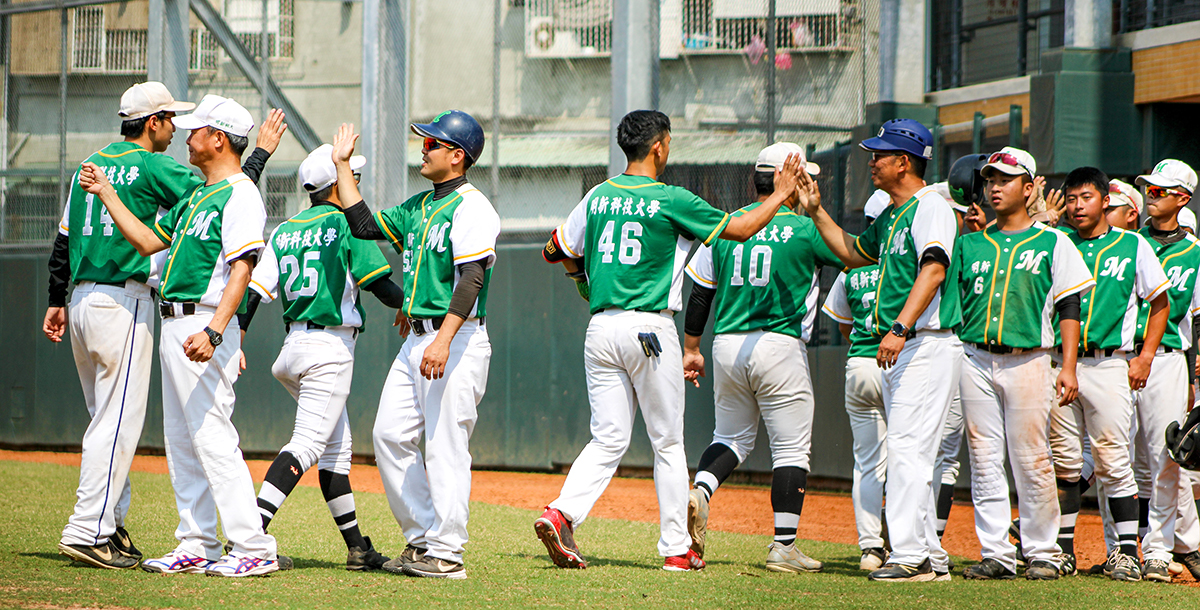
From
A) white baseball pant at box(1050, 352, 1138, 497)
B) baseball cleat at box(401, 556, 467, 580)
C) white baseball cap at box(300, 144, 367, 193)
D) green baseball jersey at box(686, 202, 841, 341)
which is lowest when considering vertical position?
baseball cleat at box(401, 556, 467, 580)

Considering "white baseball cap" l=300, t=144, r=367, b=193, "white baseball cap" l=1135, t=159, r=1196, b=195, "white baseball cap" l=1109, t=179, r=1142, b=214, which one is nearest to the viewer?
"white baseball cap" l=300, t=144, r=367, b=193

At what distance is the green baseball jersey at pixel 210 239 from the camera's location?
199 inches

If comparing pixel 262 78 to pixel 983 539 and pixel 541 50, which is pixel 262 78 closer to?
pixel 541 50

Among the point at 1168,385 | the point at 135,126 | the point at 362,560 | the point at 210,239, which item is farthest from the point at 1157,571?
the point at 135,126

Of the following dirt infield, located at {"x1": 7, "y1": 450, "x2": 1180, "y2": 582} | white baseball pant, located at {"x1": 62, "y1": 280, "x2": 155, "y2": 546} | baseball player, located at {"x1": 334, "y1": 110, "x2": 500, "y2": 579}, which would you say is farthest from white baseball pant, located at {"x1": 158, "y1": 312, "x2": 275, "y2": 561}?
dirt infield, located at {"x1": 7, "y1": 450, "x2": 1180, "y2": 582}

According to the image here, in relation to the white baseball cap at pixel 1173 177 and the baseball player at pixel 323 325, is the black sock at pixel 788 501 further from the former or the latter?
the white baseball cap at pixel 1173 177

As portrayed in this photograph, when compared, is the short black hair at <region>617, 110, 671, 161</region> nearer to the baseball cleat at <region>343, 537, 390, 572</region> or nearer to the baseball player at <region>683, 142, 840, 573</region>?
the baseball player at <region>683, 142, 840, 573</region>

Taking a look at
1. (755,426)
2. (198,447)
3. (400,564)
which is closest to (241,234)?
(198,447)

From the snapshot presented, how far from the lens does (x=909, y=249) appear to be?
219 inches

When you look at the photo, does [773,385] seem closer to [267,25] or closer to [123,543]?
[123,543]

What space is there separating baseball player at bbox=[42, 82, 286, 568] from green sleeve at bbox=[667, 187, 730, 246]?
2.01 meters

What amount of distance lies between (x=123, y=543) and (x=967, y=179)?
472 centimetres

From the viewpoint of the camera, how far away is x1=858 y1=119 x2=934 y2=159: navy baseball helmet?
5617 millimetres

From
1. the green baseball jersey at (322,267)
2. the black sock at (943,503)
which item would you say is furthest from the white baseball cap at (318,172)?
the black sock at (943,503)
